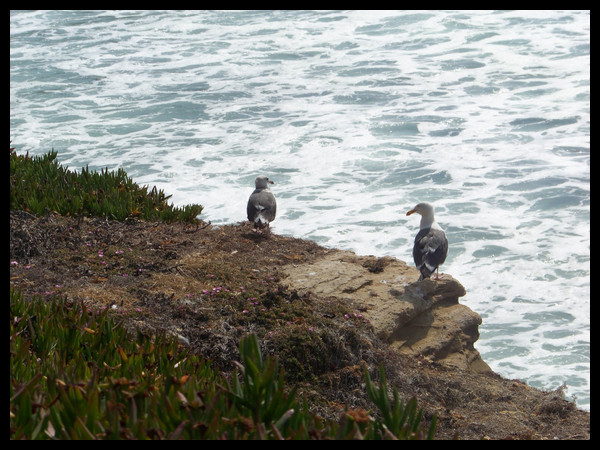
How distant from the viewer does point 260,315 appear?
643 cm

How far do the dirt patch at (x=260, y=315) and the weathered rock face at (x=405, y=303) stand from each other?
102 millimetres

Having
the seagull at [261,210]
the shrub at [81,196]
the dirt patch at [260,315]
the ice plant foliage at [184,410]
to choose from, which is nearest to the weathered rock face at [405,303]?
the dirt patch at [260,315]

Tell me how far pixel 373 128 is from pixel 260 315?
41.1ft

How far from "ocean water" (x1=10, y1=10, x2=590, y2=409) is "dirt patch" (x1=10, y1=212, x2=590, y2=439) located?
8.68 ft

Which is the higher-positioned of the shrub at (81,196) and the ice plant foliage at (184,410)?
the ice plant foliage at (184,410)

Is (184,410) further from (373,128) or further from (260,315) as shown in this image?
(373,128)

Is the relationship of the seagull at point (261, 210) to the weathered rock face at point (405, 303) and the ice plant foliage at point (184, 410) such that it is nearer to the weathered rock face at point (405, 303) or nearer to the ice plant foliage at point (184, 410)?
the weathered rock face at point (405, 303)

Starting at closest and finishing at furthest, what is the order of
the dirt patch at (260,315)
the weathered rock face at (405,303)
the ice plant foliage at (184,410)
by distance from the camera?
the ice plant foliage at (184,410) < the dirt patch at (260,315) < the weathered rock face at (405,303)

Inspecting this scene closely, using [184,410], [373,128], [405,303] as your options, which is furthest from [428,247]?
[373,128]

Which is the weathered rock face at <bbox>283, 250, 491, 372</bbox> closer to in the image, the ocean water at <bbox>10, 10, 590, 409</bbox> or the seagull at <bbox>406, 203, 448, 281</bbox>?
the seagull at <bbox>406, 203, 448, 281</bbox>

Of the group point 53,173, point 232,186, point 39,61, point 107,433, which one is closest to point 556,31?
point 232,186

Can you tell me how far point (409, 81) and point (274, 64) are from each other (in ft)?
15.7

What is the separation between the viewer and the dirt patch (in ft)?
19.3

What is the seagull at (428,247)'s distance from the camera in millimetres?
8242
